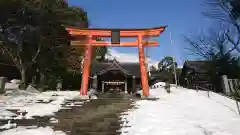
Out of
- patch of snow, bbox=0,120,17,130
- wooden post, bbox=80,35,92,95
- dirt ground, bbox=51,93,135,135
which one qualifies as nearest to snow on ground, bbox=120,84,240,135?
dirt ground, bbox=51,93,135,135

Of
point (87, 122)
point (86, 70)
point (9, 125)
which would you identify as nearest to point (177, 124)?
point (87, 122)

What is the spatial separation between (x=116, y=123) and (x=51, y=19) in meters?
16.8

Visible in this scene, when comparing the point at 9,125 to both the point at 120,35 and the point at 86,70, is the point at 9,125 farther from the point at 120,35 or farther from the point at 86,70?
the point at 120,35

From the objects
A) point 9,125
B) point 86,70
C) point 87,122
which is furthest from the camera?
point 86,70

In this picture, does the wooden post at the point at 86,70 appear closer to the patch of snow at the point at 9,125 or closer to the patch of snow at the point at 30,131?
the patch of snow at the point at 9,125

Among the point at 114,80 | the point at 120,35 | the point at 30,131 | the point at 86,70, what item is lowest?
the point at 30,131

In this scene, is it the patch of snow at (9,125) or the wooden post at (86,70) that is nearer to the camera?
the patch of snow at (9,125)

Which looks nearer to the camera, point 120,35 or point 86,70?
point 86,70

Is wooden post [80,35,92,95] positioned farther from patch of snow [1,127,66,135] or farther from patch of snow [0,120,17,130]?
patch of snow [1,127,66,135]

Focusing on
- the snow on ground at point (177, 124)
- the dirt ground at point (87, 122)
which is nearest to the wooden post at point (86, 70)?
the dirt ground at point (87, 122)

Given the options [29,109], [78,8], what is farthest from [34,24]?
[29,109]

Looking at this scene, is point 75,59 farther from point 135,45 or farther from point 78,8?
point 135,45

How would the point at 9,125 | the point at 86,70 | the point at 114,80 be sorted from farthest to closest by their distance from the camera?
the point at 114,80 < the point at 86,70 < the point at 9,125

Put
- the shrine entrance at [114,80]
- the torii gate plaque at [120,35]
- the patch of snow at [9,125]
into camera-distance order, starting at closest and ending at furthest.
Answer: the patch of snow at [9,125] → the torii gate plaque at [120,35] → the shrine entrance at [114,80]
